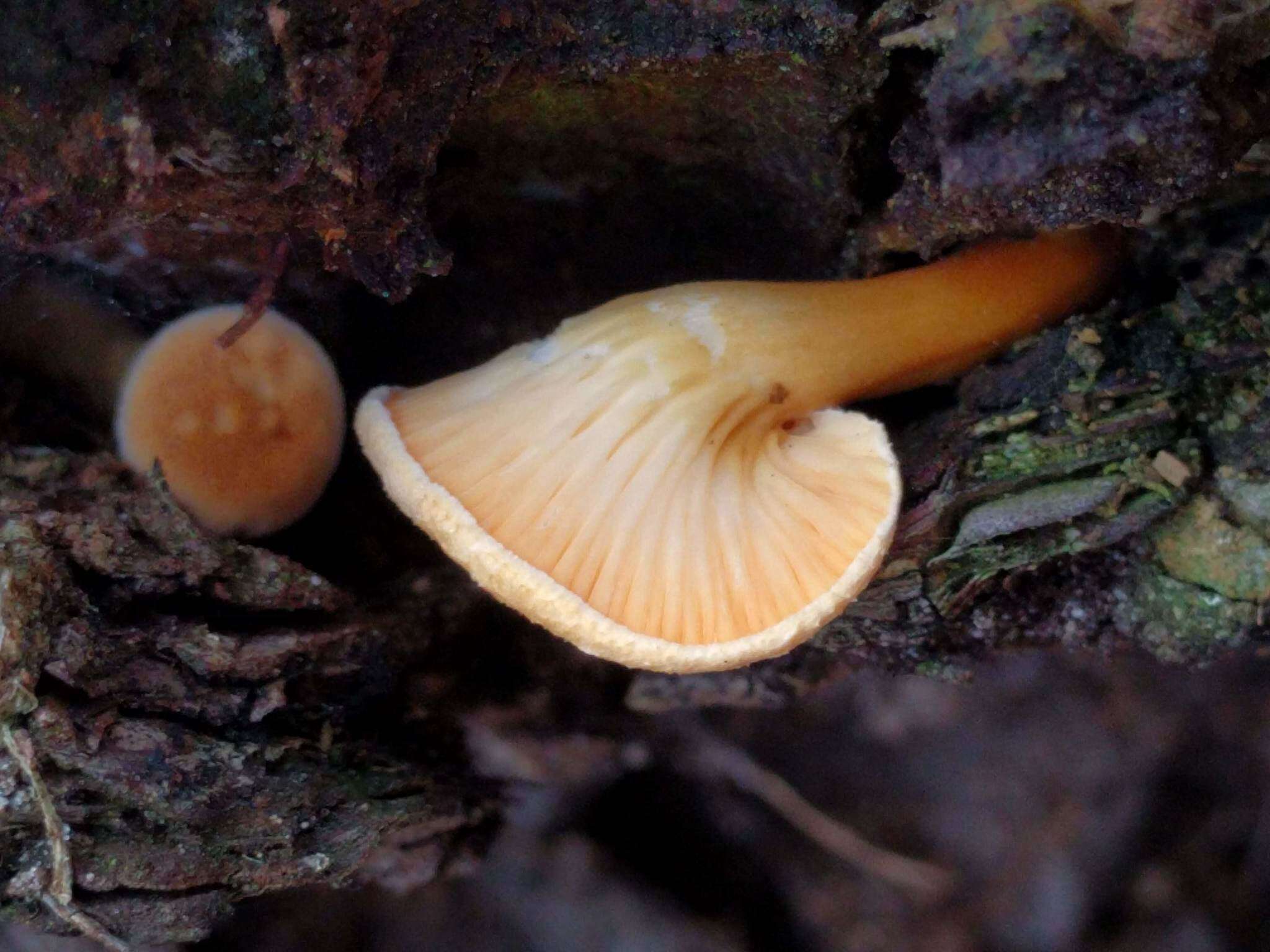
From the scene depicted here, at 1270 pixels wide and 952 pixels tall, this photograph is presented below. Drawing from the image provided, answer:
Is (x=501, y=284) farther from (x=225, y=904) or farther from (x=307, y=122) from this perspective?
(x=225, y=904)

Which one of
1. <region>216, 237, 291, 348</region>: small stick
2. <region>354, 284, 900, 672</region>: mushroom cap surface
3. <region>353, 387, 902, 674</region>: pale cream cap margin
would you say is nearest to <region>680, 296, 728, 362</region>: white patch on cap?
<region>354, 284, 900, 672</region>: mushroom cap surface

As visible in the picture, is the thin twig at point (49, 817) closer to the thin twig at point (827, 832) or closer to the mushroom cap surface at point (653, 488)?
the mushroom cap surface at point (653, 488)

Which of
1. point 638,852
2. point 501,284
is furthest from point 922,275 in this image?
point 638,852

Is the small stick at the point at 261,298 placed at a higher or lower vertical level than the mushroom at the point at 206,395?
higher

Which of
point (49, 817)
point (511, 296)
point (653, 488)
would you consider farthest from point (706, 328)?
point (49, 817)

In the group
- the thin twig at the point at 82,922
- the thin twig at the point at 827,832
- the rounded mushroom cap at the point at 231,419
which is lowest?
the thin twig at the point at 827,832

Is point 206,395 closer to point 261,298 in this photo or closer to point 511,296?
point 261,298

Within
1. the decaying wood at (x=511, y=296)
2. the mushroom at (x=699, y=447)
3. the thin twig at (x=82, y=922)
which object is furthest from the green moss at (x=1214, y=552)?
the thin twig at (x=82, y=922)

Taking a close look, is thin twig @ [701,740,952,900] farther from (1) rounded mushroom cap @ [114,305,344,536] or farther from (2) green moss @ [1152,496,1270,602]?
(1) rounded mushroom cap @ [114,305,344,536]
